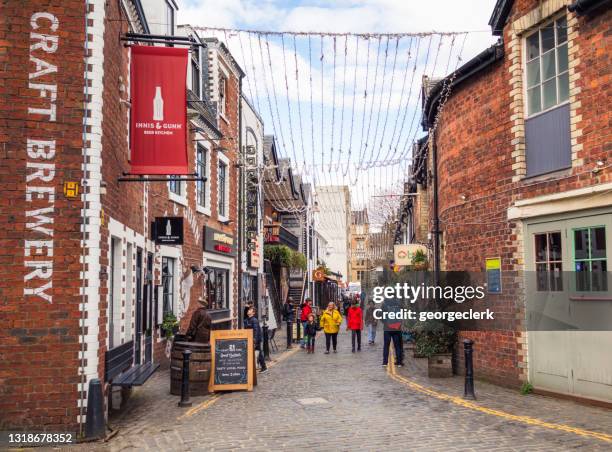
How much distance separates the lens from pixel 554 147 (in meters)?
10.2

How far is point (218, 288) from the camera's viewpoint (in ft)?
63.3

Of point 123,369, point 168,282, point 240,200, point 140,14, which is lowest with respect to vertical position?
point 123,369

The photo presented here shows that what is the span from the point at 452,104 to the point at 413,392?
20.2 ft

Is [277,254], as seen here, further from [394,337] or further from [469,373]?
[469,373]

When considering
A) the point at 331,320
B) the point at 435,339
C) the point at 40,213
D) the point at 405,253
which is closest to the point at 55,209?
the point at 40,213


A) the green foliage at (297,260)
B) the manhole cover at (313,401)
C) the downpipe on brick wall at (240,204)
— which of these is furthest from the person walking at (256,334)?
the green foliage at (297,260)

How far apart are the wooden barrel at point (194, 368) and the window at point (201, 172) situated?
21.6 feet

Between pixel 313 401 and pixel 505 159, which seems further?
pixel 505 159

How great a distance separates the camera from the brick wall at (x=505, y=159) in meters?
9.45

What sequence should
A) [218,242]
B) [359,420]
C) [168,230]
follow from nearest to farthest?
1. [359,420]
2. [168,230]
3. [218,242]

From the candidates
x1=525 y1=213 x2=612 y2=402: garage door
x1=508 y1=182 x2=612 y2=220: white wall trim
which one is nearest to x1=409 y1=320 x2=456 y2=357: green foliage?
x1=525 y1=213 x2=612 y2=402: garage door

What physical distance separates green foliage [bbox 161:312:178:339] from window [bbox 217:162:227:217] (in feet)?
18.9

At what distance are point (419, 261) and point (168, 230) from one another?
9670 mm

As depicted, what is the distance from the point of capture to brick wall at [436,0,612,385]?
9.45 meters
